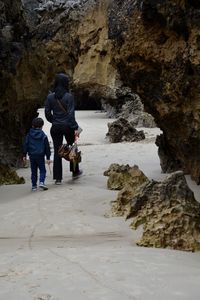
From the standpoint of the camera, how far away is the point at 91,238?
15.4ft

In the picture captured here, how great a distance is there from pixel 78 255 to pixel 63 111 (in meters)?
4.38

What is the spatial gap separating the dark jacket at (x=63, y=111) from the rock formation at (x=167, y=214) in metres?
2.70

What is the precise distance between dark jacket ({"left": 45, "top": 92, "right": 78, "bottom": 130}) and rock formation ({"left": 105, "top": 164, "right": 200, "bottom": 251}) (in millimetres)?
2701

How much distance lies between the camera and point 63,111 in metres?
7.95

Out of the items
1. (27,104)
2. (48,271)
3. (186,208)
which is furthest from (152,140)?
(48,271)

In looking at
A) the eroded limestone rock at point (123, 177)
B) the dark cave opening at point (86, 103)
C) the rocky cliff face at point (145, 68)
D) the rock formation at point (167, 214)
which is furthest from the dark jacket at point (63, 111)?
the dark cave opening at point (86, 103)

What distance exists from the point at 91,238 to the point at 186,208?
3.09 feet

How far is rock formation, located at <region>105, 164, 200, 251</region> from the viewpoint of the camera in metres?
4.17

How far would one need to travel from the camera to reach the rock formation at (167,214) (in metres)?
4.17

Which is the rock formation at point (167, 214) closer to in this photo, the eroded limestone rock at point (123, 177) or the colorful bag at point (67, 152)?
the eroded limestone rock at point (123, 177)

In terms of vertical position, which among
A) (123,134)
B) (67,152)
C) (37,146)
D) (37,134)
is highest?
(37,134)

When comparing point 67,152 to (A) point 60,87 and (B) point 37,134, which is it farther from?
(A) point 60,87

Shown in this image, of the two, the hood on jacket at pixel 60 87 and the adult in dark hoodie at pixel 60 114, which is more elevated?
the hood on jacket at pixel 60 87

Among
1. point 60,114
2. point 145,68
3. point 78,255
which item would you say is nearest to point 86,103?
point 60,114
